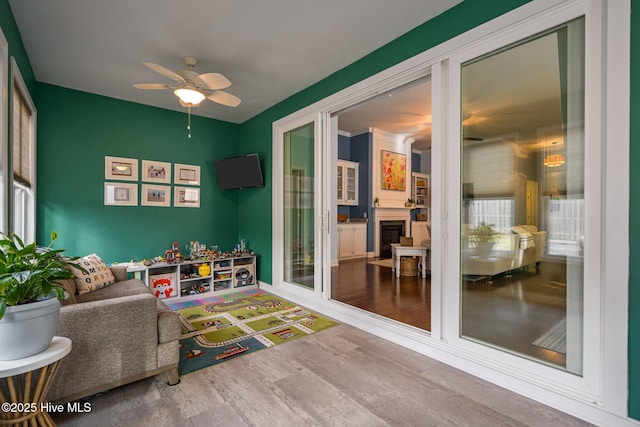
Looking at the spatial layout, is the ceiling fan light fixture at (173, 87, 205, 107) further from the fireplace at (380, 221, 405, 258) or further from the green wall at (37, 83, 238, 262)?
the fireplace at (380, 221, 405, 258)

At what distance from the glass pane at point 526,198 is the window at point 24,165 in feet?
13.3

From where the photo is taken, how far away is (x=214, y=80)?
293 centimetres

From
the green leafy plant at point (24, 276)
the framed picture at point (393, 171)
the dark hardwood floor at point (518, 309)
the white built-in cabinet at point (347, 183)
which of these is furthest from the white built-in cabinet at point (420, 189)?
the green leafy plant at point (24, 276)

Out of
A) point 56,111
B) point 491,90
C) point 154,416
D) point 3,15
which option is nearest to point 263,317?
point 154,416

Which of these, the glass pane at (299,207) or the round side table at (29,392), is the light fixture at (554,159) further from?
the round side table at (29,392)

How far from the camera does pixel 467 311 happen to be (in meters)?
2.39

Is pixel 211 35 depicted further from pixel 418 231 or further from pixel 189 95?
pixel 418 231

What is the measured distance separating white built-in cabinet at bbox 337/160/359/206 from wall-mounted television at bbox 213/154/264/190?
2.88 metres

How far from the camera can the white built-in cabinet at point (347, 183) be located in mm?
7297

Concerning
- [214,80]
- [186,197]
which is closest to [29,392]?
[214,80]

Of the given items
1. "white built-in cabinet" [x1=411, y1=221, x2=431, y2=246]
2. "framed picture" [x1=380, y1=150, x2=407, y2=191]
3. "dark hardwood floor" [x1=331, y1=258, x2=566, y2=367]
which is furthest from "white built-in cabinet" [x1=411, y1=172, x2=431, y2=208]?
"dark hardwood floor" [x1=331, y1=258, x2=566, y2=367]

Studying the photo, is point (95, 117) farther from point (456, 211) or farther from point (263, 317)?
point (456, 211)

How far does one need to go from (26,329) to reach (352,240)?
6.19 m

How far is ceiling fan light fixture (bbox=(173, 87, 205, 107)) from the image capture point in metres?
3.10
